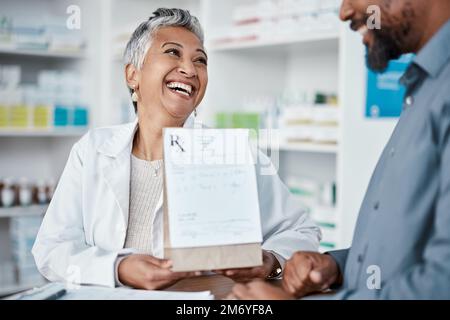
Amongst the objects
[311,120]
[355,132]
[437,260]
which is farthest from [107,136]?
[311,120]

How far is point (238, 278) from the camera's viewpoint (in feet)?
3.80

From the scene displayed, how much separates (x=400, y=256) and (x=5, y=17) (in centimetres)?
287

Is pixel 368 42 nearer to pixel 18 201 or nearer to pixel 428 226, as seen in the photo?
pixel 428 226

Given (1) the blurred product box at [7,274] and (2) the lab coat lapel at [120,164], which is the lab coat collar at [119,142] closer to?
(2) the lab coat lapel at [120,164]

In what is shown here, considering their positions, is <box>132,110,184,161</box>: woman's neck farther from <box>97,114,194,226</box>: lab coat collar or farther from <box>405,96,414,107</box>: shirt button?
<box>405,96,414,107</box>: shirt button

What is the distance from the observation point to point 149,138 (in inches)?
57.1

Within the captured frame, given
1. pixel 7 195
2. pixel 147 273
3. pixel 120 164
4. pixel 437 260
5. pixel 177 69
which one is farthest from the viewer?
pixel 7 195

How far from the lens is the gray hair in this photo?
4.41 ft

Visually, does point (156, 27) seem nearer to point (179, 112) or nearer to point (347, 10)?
point (179, 112)

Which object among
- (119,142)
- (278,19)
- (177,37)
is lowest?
(119,142)

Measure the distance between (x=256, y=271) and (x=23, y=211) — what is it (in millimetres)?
2384

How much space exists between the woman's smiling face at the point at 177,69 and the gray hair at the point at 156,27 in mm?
15

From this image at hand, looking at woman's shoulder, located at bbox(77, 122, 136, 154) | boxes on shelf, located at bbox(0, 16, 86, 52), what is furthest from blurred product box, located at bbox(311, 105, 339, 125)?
boxes on shelf, located at bbox(0, 16, 86, 52)

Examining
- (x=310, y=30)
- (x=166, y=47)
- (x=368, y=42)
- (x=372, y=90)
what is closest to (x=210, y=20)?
(x=310, y=30)
